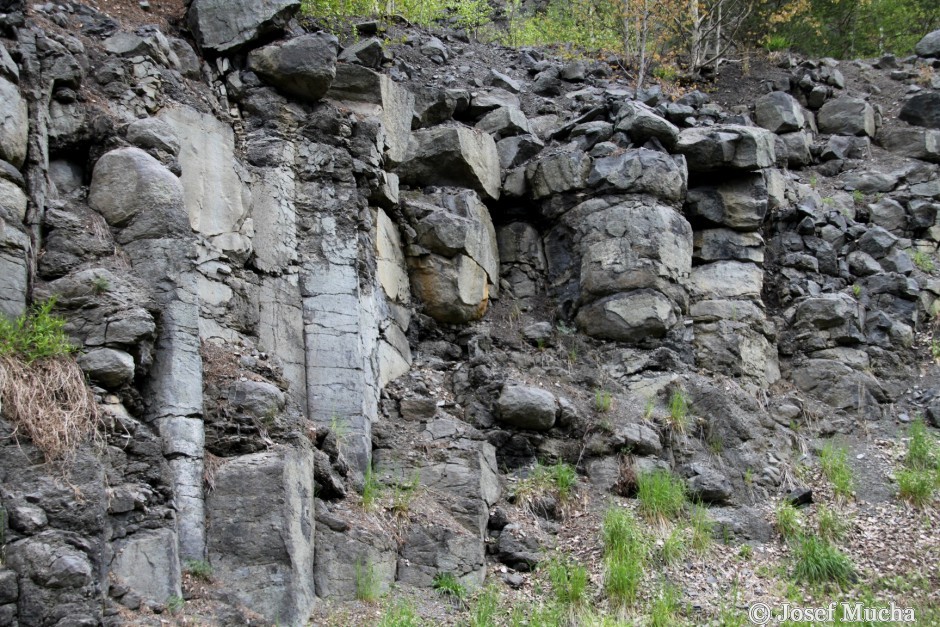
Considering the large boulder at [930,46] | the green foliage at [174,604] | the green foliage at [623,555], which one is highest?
the large boulder at [930,46]

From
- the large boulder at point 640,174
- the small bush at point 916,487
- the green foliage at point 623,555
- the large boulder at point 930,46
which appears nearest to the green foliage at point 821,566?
the green foliage at point 623,555

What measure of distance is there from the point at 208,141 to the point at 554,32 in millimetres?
11419

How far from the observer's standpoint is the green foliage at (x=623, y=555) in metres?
7.39

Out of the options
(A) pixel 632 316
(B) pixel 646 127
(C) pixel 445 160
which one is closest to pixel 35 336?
(C) pixel 445 160

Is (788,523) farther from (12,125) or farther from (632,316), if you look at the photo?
(12,125)

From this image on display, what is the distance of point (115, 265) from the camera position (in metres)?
6.57

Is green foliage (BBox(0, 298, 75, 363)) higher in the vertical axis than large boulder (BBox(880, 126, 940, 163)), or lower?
lower

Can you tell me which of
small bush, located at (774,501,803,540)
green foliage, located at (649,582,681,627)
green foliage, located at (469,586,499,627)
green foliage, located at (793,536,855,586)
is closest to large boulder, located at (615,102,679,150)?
small bush, located at (774,501,803,540)

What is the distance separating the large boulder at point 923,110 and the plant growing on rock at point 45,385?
14.0m

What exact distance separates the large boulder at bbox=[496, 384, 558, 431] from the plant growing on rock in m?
4.47

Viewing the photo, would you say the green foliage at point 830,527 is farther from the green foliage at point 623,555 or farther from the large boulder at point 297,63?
the large boulder at point 297,63

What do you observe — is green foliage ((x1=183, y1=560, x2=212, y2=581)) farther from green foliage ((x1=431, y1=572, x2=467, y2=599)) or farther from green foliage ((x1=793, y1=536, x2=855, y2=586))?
green foliage ((x1=793, y1=536, x2=855, y2=586))

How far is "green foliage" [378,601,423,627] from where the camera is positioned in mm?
6436

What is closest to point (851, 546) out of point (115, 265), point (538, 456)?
point (538, 456)
